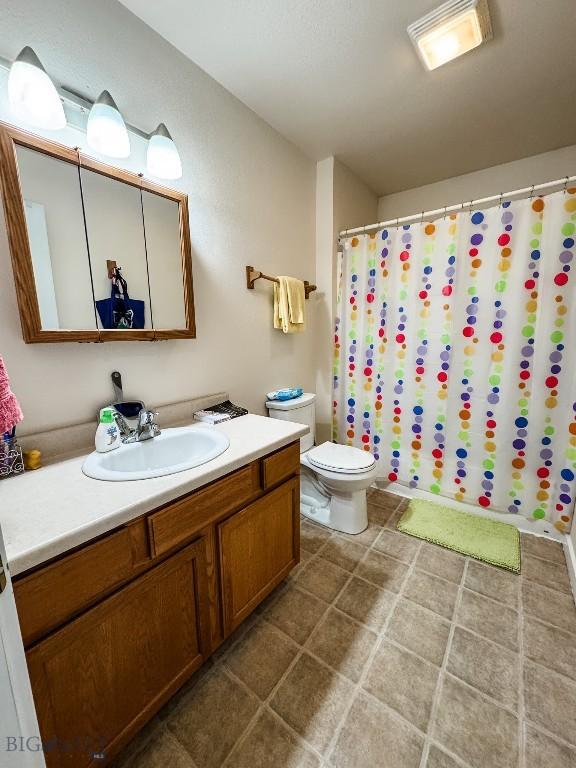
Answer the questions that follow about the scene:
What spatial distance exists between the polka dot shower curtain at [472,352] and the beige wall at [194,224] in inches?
21.9

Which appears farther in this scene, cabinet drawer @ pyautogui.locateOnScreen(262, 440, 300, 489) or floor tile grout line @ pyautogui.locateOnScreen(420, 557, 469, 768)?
cabinet drawer @ pyautogui.locateOnScreen(262, 440, 300, 489)

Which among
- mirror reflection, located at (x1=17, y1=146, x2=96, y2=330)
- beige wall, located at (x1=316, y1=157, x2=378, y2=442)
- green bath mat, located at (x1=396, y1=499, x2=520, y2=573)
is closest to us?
mirror reflection, located at (x1=17, y1=146, x2=96, y2=330)

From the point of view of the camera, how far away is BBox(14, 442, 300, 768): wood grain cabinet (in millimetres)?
675

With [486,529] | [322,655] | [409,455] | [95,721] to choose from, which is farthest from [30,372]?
[486,529]

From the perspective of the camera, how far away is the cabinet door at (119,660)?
69 cm

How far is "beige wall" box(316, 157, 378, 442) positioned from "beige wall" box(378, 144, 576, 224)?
35 centimetres

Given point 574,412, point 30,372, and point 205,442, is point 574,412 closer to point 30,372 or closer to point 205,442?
point 205,442

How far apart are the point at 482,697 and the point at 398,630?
31cm

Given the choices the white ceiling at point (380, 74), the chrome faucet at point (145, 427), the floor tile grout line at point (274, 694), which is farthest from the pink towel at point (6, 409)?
the white ceiling at point (380, 74)

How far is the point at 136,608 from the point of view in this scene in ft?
2.72

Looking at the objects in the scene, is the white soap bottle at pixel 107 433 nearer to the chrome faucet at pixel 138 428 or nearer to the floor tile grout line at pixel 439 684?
the chrome faucet at pixel 138 428

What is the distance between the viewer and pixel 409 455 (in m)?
2.19

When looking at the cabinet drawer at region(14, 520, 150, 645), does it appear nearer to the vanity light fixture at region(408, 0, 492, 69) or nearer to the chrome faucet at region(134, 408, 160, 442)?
the chrome faucet at region(134, 408, 160, 442)

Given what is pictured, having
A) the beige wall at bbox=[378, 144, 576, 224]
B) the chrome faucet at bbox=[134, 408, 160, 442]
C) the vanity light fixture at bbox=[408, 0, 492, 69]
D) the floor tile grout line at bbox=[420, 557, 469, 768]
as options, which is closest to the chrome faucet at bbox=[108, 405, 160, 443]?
the chrome faucet at bbox=[134, 408, 160, 442]
